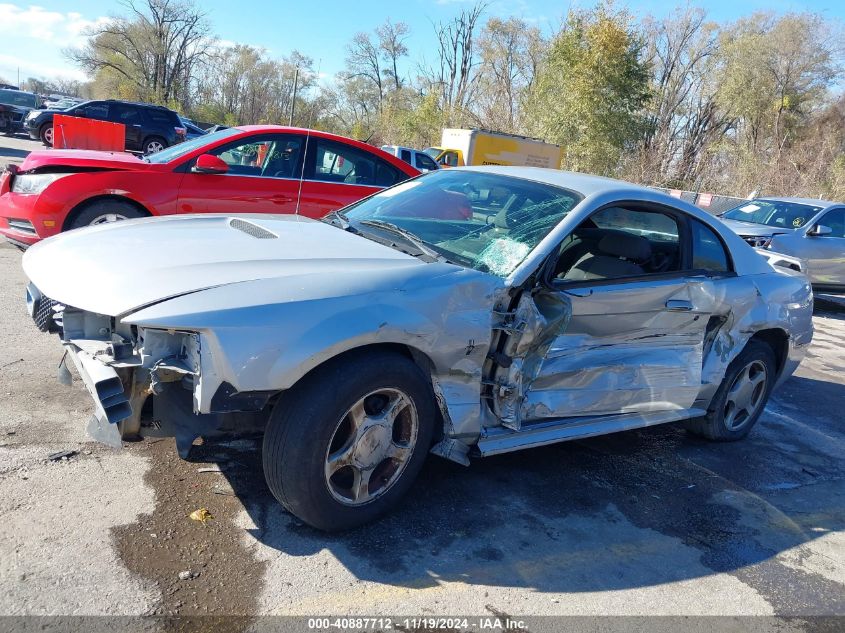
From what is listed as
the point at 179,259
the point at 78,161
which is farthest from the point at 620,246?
the point at 78,161

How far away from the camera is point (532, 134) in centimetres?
3195

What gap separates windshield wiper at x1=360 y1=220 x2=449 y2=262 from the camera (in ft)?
10.7

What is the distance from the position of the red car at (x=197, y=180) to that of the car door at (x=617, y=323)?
3971 mm

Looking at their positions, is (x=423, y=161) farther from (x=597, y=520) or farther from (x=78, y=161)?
(x=597, y=520)

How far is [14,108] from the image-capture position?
2716 cm

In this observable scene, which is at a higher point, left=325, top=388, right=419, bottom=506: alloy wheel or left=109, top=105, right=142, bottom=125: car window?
left=109, top=105, right=142, bottom=125: car window

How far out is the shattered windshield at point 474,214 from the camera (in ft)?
11.0

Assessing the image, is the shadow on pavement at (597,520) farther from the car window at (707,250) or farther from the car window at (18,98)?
the car window at (18,98)

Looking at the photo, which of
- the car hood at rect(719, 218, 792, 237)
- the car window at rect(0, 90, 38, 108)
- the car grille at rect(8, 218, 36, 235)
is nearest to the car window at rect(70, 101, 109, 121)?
the car window at rect(0, 90, 38, 108)

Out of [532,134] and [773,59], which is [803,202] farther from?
[773,59]

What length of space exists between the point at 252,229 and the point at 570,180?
1.84m

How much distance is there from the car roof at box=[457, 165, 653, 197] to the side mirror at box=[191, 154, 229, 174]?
3253 mm

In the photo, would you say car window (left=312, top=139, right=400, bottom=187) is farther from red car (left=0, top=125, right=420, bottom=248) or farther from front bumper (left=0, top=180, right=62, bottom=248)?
front bumper (left=0, top=180, right=62, bottom=248)

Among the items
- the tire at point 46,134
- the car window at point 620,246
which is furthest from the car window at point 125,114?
the car window at point 620,246
